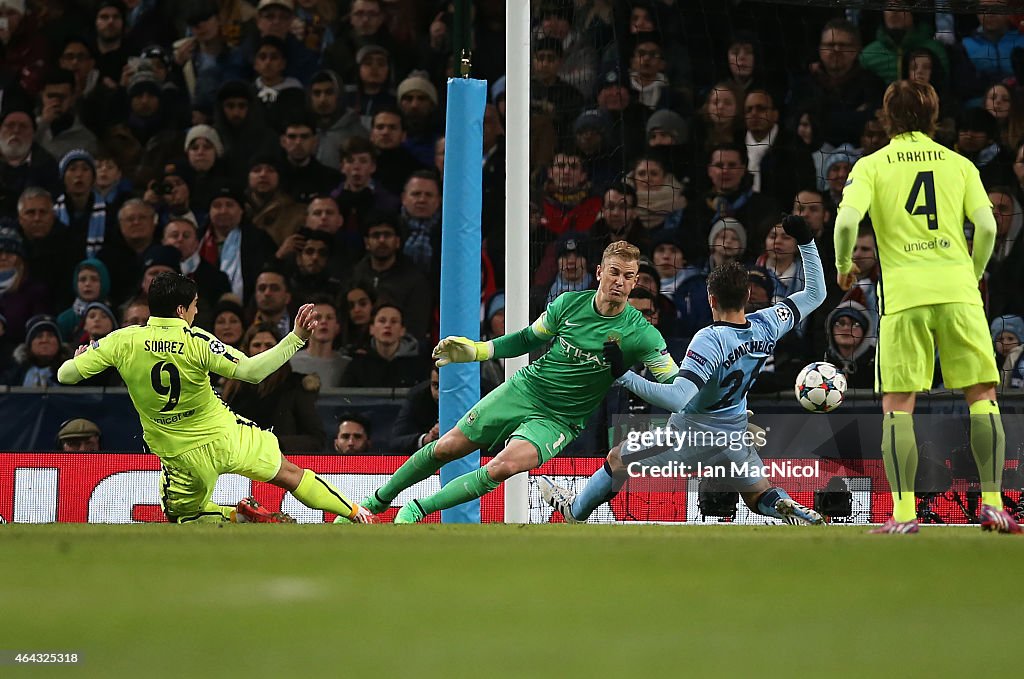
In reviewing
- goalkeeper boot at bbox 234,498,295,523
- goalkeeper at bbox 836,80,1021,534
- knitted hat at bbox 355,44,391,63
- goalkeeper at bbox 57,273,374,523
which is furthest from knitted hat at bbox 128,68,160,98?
goalkeeper at bbox 836,80,1021,534

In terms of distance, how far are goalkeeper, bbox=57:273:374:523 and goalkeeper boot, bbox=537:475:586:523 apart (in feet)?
5.31

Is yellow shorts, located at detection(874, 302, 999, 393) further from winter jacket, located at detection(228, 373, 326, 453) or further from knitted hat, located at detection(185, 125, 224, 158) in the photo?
knitted hat, located at detection(185, 125, 224, 158)

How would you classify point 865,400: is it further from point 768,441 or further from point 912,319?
point 912,319

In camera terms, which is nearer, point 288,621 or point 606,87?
point 288,621

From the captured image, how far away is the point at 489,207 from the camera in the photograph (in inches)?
399

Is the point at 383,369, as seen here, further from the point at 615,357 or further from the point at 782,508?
the point at 782,508

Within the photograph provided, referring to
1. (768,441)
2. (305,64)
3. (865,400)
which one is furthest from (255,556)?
(305,64)

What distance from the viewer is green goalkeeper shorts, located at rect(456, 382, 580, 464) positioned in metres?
6.81

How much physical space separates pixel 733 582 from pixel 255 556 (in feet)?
5.43

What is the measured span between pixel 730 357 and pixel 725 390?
22cm

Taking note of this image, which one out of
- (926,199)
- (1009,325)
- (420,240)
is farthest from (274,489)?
(1009,325)

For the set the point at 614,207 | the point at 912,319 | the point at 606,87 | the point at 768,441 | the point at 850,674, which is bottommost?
the point at 768,441

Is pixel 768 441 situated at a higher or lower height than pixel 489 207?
lower

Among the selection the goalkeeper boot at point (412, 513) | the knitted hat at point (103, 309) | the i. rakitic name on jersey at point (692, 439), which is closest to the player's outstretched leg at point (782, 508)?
the i. rakitic name on jersey at point (692, 439)
